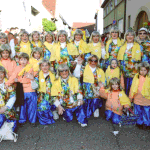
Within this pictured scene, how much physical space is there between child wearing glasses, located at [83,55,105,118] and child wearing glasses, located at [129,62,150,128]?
745 millimetres

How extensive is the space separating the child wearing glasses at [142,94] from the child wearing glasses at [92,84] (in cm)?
74

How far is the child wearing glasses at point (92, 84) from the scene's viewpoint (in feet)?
11.9

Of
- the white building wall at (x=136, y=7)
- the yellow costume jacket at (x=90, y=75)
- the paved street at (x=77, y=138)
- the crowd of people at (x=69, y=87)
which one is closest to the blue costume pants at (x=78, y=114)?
the crowd of people at (x=69, y=87)

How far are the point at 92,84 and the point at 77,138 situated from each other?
1.20 metres

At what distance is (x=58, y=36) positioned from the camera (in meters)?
4.15

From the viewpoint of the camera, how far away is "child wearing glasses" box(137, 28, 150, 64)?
387 centimetres

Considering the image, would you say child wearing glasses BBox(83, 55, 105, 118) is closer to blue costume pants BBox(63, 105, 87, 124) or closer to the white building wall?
blue costume pants BBox(63, 105, 87, 124)

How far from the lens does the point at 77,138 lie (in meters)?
2.88

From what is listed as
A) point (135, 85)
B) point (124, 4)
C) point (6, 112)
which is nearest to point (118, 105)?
point (135, 85)

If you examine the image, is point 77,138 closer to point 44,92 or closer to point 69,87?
point 69,87

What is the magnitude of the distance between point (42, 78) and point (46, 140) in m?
1.17

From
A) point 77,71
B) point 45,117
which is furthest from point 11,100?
point 77,71

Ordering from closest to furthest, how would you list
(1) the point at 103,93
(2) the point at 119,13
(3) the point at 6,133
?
(3) the point at 6,133
(1) the point at 103,93
(2) the point at 119,13

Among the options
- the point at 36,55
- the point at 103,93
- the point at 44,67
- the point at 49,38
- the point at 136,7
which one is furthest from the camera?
the point at 136,7
